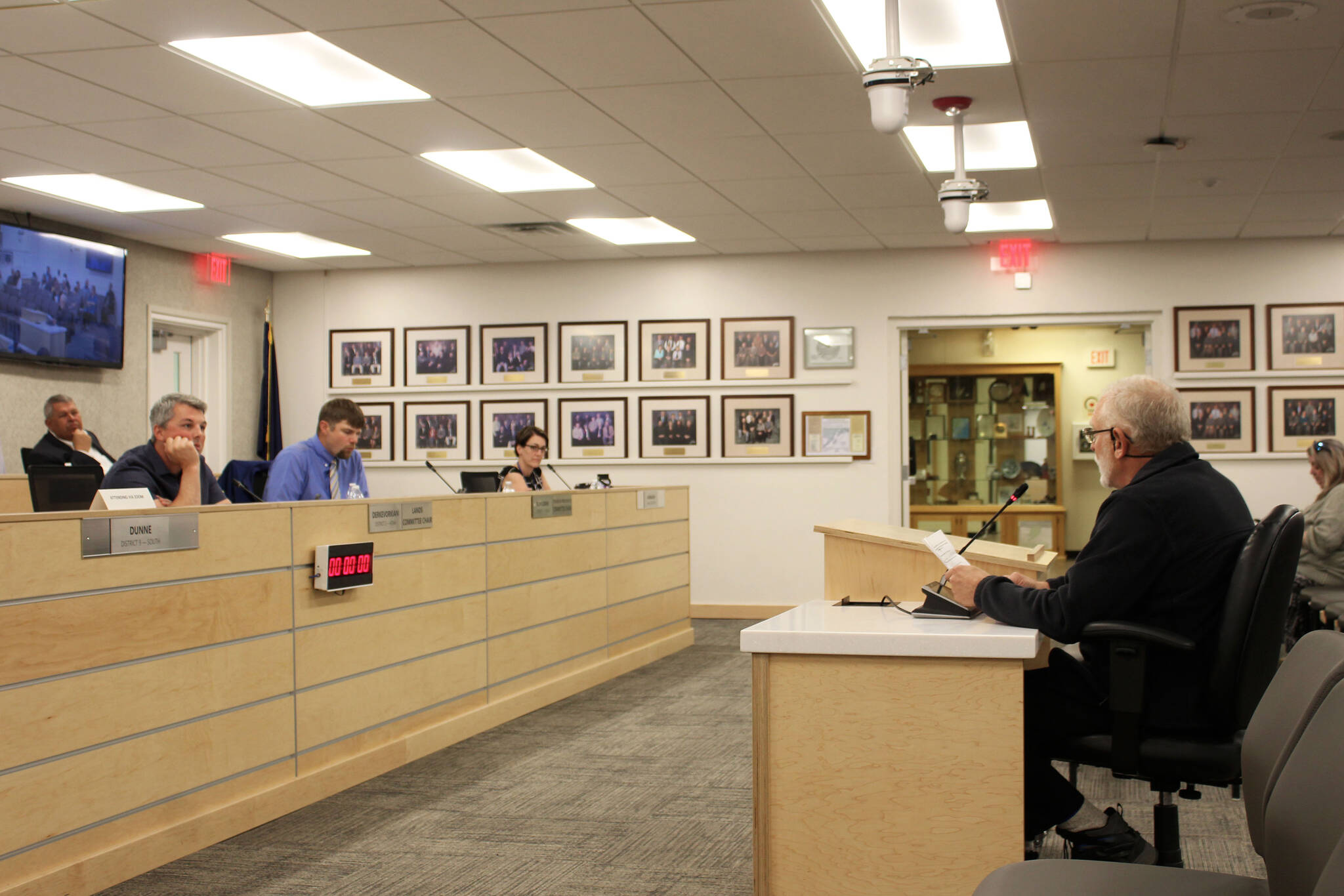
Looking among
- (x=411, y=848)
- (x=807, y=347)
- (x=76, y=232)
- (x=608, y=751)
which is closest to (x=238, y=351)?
(x=76, y=232)

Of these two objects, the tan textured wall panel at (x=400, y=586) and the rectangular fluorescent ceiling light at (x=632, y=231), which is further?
the rectangular fluorescent ceiling light at (x=632, y=231)

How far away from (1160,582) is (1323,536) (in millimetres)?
3528

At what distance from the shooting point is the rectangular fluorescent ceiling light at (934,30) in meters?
4.13

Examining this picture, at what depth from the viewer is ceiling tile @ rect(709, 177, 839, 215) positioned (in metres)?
6.59

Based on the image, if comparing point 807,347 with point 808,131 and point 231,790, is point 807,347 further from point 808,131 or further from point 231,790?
point 231,790

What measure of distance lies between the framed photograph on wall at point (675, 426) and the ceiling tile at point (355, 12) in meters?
5.29

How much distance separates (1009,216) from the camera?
7734 mm

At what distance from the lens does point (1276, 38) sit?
4.27 meters

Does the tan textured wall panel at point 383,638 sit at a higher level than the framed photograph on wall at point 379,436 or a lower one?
lower

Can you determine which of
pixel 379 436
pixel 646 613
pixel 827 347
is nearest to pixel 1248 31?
pixel 646 613

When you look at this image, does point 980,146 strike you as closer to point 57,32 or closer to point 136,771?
point 57,32

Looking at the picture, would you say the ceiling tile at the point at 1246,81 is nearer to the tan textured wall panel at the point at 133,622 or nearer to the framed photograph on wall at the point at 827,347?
the framed photograph on wall at the point at 827,347

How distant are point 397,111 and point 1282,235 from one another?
20.9 feet

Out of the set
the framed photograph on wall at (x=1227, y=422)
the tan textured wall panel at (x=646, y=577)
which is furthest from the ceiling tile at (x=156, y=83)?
the framed photograph on wall at (x=1227, y=422)
